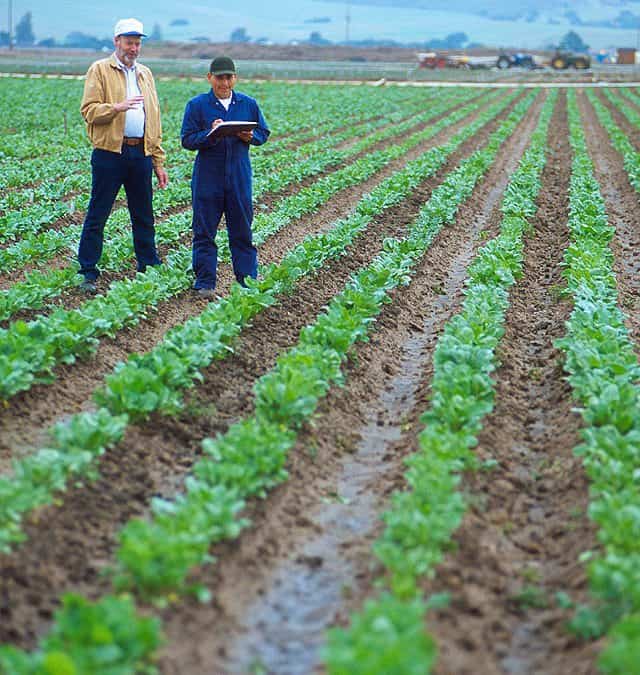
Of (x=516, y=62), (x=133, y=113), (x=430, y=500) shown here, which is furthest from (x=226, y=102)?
(x=516, y=62)

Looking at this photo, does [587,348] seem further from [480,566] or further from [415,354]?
[480,566]

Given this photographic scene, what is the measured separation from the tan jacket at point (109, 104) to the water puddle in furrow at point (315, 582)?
11.3 ft

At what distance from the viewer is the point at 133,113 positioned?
8.35 m

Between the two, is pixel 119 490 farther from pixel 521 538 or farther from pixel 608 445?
pixel 608 445

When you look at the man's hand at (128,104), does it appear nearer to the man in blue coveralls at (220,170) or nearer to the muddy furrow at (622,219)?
the man in blue coveralls at (220,170)

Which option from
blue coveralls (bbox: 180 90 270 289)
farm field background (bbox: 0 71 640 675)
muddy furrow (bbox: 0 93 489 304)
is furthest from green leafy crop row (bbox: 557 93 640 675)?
muddy furrow (bbox: 0 93 489 304)

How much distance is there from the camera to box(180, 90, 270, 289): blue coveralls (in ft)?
27.0

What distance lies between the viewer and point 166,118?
2603 cm

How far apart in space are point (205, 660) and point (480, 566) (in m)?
1.39

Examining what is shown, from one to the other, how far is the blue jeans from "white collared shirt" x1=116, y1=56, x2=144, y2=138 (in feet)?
0.39

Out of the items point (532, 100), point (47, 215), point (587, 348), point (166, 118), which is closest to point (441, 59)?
point (532, 100)

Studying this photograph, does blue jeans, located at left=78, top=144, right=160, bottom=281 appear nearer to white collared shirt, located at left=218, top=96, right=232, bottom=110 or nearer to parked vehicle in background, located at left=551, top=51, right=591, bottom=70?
white collared shirt, located at left=218, top=96, right=232, bottom=110

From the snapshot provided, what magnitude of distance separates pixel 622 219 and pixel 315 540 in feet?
32.0

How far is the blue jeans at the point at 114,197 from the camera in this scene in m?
8.45
